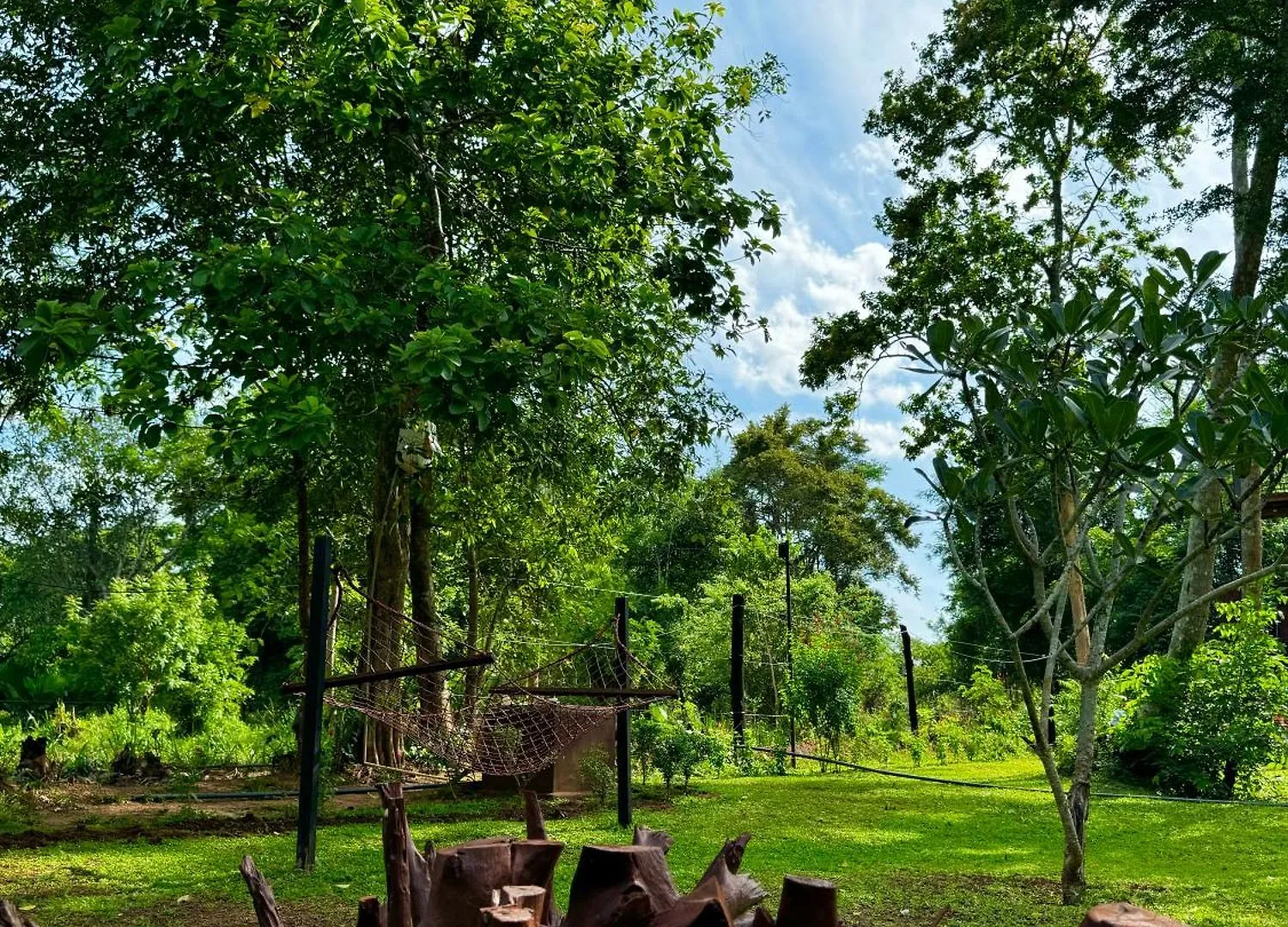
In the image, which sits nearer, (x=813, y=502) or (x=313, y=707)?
(x=313, y=707)

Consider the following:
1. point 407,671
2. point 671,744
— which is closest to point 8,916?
point 407,671

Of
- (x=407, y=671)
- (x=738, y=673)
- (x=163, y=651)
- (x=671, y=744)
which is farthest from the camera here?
(x=163, y=651)

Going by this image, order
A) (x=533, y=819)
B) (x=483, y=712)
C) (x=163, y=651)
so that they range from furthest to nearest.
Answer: (x=163, y=651)
(x=483, y=712)
(x=533, y=819)

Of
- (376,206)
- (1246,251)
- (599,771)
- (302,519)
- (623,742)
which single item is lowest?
(599,771)

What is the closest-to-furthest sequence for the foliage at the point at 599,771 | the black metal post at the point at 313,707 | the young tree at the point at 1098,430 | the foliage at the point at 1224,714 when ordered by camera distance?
1. the young tree at the point at 1098,430
2. the black metal post at the point at 313,707
3. the foliage at the point at 599,771
4. the foliage at the point at 1224,714

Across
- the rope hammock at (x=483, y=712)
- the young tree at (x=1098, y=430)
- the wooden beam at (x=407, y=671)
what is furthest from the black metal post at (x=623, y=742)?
the young tree at (x=1098, y=430)

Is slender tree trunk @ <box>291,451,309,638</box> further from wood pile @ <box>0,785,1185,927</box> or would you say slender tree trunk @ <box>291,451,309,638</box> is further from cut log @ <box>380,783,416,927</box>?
wood pile @ <box>0,785,1185,927</box>

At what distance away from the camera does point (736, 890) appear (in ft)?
3.29

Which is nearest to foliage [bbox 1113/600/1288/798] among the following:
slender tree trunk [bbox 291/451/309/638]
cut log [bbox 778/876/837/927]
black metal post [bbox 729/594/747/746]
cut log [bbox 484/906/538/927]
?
black metal post [bbox 729/594/747/746]

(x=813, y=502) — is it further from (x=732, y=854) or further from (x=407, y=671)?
(x=732, y=854)

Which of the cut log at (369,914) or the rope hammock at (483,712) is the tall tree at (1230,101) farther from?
the cut log at (369,914)

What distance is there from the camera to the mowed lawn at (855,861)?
159 inches

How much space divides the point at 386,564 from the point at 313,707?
365 centimetres

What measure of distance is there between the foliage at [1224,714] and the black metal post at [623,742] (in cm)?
458
